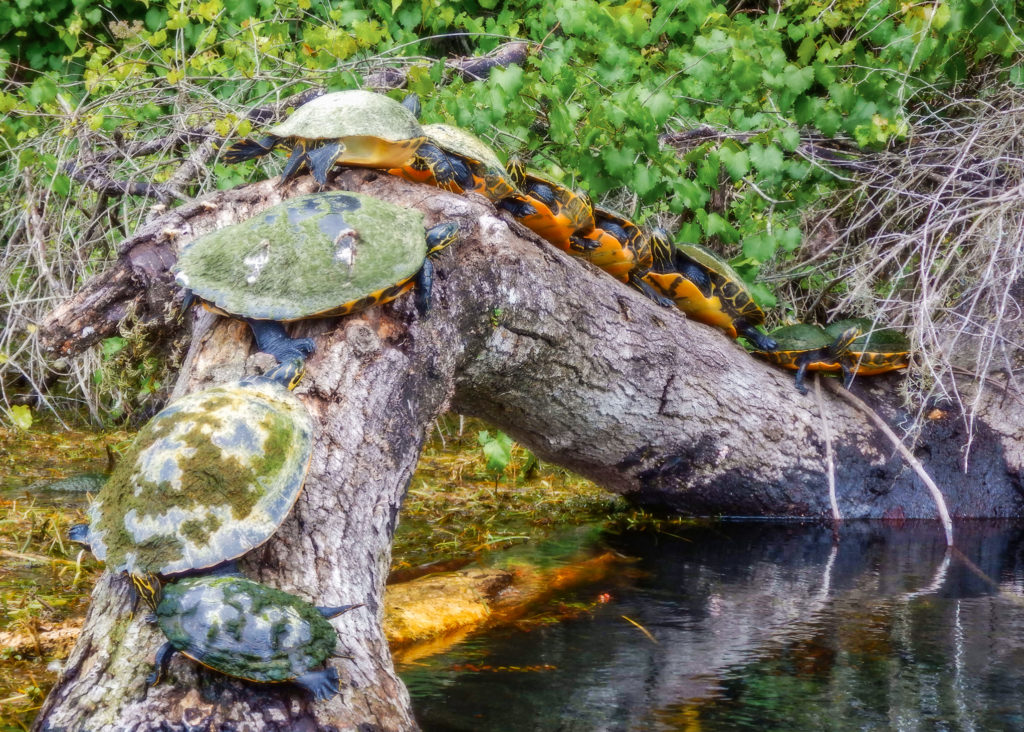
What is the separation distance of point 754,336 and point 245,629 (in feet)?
9.59

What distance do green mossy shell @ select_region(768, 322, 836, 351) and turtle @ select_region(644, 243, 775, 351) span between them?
50 mm

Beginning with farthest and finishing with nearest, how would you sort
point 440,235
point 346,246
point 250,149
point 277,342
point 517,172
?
point 517,172 < point 250,149 < point 440,235 < point 346,246 < point 277,342

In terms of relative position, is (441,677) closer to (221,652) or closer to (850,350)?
(221,652)

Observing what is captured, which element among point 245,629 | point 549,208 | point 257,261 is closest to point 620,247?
point 549,208

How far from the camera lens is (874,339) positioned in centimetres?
404

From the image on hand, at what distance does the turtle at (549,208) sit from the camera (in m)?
3.44

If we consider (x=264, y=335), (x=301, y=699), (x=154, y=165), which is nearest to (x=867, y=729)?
(x=301, y=699)

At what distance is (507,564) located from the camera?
11.4ft

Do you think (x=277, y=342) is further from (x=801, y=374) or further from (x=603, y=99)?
(x=801, y=374)

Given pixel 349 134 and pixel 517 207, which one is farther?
pixel 517 207

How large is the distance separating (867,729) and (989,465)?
2.40 meters

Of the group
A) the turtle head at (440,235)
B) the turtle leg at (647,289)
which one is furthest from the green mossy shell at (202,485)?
the turtle leg at (647,289)

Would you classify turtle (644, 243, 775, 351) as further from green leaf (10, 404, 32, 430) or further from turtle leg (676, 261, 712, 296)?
green leaf (10, 404, 32, 430)

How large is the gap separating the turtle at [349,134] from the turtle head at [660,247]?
45.5 inches
